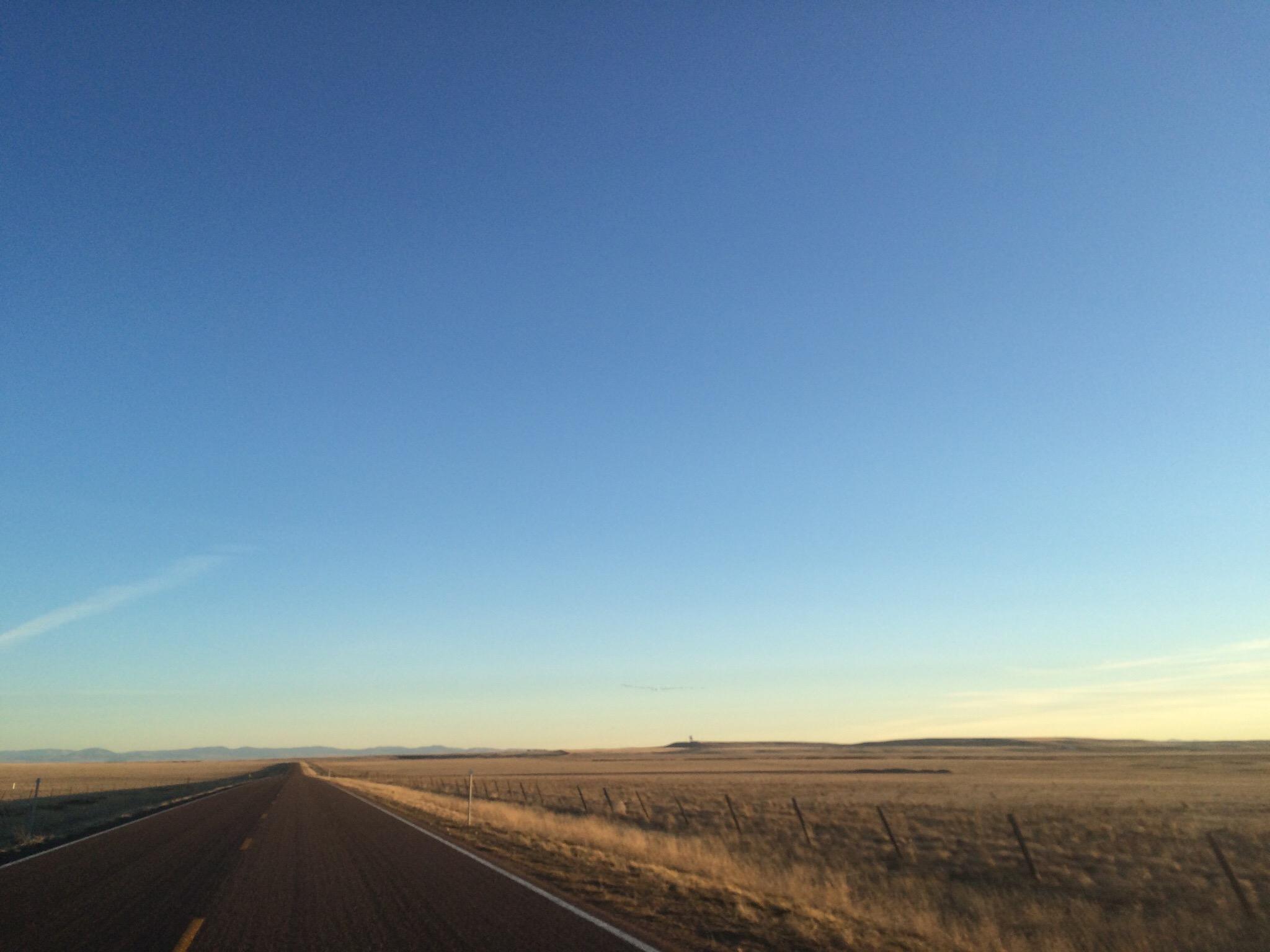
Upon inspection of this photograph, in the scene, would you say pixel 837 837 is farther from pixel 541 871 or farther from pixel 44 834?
pixel 44 834

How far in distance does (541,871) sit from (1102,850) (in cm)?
1632

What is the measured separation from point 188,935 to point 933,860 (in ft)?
60.5

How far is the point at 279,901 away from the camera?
9758 mm

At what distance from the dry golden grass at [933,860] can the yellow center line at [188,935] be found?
15.9 feet

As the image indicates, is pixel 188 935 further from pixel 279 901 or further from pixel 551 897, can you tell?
pixel 551 897

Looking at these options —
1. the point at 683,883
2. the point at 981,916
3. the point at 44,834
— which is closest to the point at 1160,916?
the point at 981,916

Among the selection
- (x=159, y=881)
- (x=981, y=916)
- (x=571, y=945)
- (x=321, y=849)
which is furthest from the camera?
(x=321, y=849)

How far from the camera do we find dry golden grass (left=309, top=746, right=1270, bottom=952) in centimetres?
1085

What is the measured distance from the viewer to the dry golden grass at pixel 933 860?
10.9 m

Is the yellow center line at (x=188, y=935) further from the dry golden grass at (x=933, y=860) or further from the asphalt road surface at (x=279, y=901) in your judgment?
the dry golden grass at (x=933, y=860)

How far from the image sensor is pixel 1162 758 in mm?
83000

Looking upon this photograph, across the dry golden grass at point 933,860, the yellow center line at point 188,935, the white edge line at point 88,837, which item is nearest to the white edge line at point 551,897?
the dry golden grass at point 933,860

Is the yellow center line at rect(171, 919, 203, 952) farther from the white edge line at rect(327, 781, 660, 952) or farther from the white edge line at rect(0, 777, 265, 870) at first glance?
the white edge line at rect(0, 777, 265, 870)

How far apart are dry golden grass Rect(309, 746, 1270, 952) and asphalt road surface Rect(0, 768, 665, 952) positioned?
4.99 feet
